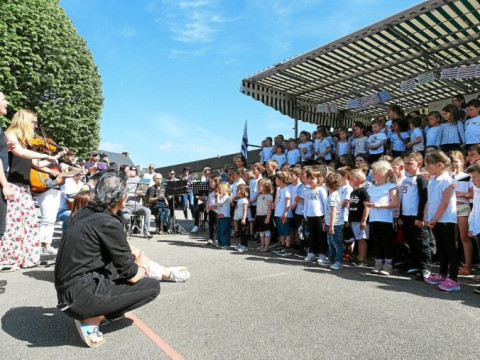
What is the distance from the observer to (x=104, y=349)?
2824mm

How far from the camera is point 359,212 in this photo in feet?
20.5

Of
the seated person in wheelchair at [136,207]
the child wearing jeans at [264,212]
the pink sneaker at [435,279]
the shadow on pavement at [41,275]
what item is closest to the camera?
the pink sneaker at [435,279]

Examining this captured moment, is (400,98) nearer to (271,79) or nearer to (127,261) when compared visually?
(271,79)

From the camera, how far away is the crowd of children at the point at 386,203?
4.84 metres

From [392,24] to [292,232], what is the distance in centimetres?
620

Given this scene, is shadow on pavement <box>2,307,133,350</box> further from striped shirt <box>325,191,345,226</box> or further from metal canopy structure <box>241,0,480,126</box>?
metal canopy structure <box>241,0,480,126</box>

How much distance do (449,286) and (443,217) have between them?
91cm

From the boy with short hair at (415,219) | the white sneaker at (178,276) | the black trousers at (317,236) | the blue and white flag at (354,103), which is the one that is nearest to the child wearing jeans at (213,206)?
the black trousers at (317,236)

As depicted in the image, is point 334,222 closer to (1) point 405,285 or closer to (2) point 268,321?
(1) point 405,285

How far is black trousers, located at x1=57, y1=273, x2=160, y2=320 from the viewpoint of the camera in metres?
2.86

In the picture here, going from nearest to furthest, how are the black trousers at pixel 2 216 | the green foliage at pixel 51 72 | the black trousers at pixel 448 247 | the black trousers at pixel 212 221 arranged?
the black trousers at pixel 2 216 < the black trousers at pixel 448 247 < the black trousers at pixel 212 221 < the green foliage at pixel 51 72

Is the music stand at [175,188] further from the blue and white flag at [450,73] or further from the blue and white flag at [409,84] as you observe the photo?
the blue and white flag at [450,73]

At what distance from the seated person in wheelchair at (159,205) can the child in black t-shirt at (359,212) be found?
21.0 ft

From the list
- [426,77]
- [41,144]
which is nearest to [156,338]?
[41,144]
